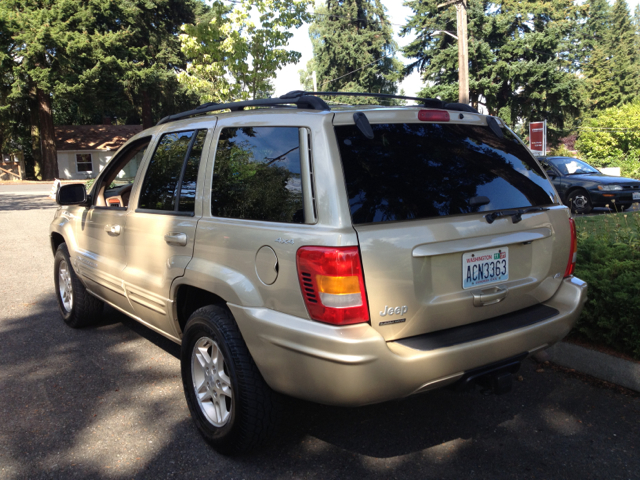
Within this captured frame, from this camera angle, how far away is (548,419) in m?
3.41

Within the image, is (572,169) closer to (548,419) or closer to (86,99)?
(548,419)

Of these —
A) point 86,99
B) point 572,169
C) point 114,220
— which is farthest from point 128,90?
point 114,220

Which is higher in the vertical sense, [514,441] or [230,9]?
[230,9]

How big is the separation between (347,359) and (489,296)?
0.89 m

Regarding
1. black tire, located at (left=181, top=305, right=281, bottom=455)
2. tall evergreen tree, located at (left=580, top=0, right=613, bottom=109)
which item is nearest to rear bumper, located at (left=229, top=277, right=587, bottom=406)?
black tire, located at (left=181, top=305, right=281, bottom=455)

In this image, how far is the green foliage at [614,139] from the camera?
31.9 metres

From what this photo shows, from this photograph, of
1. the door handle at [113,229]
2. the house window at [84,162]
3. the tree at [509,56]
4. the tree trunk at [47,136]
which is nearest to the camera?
the door handle at [113,229]

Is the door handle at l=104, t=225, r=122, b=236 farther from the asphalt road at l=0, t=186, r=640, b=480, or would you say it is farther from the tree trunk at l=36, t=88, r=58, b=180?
the tree trunk at l=36, t=88, r=58, b=180

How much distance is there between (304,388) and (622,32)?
79425 mm

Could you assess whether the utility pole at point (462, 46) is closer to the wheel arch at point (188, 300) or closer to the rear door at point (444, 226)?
the rear door at point (444, 226)

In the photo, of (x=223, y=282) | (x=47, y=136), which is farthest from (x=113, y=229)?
(x=47, y=136)

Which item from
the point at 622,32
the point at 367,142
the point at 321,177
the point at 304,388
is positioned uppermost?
the point at 622,32

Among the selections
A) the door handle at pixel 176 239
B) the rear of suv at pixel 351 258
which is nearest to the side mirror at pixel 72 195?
the rear of suv at pixel 351 258

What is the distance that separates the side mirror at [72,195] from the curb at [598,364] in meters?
4.13
